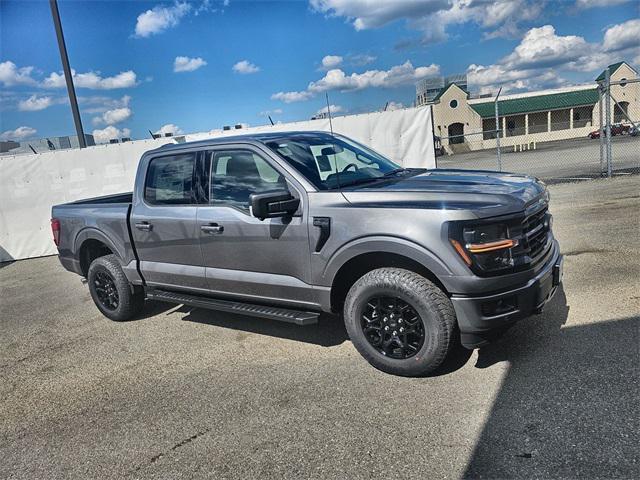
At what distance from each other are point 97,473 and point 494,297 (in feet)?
8.98

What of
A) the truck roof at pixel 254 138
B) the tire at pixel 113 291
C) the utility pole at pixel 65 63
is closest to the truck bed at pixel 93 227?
the tire at pixel 113 291

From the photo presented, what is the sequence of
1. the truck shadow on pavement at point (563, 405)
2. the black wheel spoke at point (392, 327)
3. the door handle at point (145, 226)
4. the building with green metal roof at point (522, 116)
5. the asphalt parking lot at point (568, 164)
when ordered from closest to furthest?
the truck shadow on pavement at point (563, 405) < the black wheel spoke at point (392, 327) < the door handle at point (145, 226) < the asphalt parking lot at point (568, 164) < the building with green metal roof at point (522, 116)

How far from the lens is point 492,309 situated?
3.29 meters

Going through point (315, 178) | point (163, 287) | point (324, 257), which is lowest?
point (163, 287)

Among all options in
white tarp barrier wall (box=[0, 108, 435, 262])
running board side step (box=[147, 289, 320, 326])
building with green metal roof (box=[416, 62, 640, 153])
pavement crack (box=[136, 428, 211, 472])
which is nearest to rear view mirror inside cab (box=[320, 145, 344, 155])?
running board side step (box=[147, 289, 320, 326])

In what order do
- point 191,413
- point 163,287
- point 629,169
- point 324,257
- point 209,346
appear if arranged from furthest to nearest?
point 629,169
point 163,287
point 209,346
point 324,257
point 191,413

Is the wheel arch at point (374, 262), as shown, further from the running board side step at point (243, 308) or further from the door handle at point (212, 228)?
the door handle at point (212, 228)

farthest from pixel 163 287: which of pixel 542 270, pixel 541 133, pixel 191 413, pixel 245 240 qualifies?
pixel 541 133

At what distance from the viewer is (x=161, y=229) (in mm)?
4879

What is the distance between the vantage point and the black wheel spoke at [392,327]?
3541 millimetres

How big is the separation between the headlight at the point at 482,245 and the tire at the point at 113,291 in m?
3.88

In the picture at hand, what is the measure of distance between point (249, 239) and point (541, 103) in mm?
56869

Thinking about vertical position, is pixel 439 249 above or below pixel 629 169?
above

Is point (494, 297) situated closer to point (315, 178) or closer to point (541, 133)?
point (315, 178)
